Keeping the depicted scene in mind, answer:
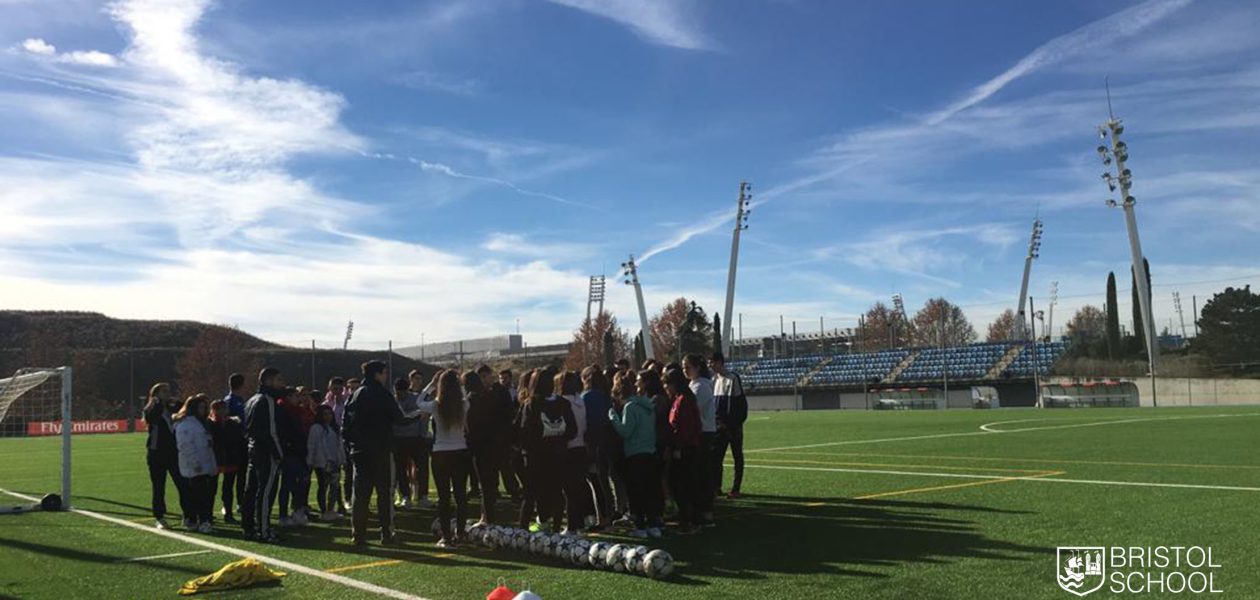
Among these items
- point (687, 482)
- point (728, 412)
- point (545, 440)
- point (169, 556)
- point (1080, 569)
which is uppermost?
point (728, 412)

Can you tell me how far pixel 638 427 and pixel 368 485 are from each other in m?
3.12

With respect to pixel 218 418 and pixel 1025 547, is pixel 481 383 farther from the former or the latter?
pixel 1025 547

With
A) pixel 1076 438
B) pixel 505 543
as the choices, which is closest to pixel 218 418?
pixel 505 543

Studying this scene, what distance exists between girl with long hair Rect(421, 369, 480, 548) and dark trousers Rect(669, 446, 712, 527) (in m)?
2.39

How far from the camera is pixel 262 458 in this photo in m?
10.7

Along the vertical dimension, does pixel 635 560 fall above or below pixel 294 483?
below

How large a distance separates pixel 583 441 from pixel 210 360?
207 ft

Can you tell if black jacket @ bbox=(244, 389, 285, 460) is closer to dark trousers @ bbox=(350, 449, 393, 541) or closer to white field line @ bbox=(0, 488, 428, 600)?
white field line @ bbox=(0, 488, 428, 600)

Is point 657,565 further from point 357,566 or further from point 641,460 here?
point 357,566

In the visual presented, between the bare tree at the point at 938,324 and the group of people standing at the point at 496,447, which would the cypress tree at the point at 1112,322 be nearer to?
the bare tree at the point at 938,324

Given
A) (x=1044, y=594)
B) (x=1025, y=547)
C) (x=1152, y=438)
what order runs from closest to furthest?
(x=1044, y=594)
(x=1025, y=547)
(x=1152, y=438)

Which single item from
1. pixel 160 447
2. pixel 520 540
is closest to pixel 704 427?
pixel 520 540

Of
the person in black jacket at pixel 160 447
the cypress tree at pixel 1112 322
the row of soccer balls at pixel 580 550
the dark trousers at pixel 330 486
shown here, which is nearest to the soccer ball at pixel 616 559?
the row of soccer balls at pixel 580 550

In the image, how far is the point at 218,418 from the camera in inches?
465
